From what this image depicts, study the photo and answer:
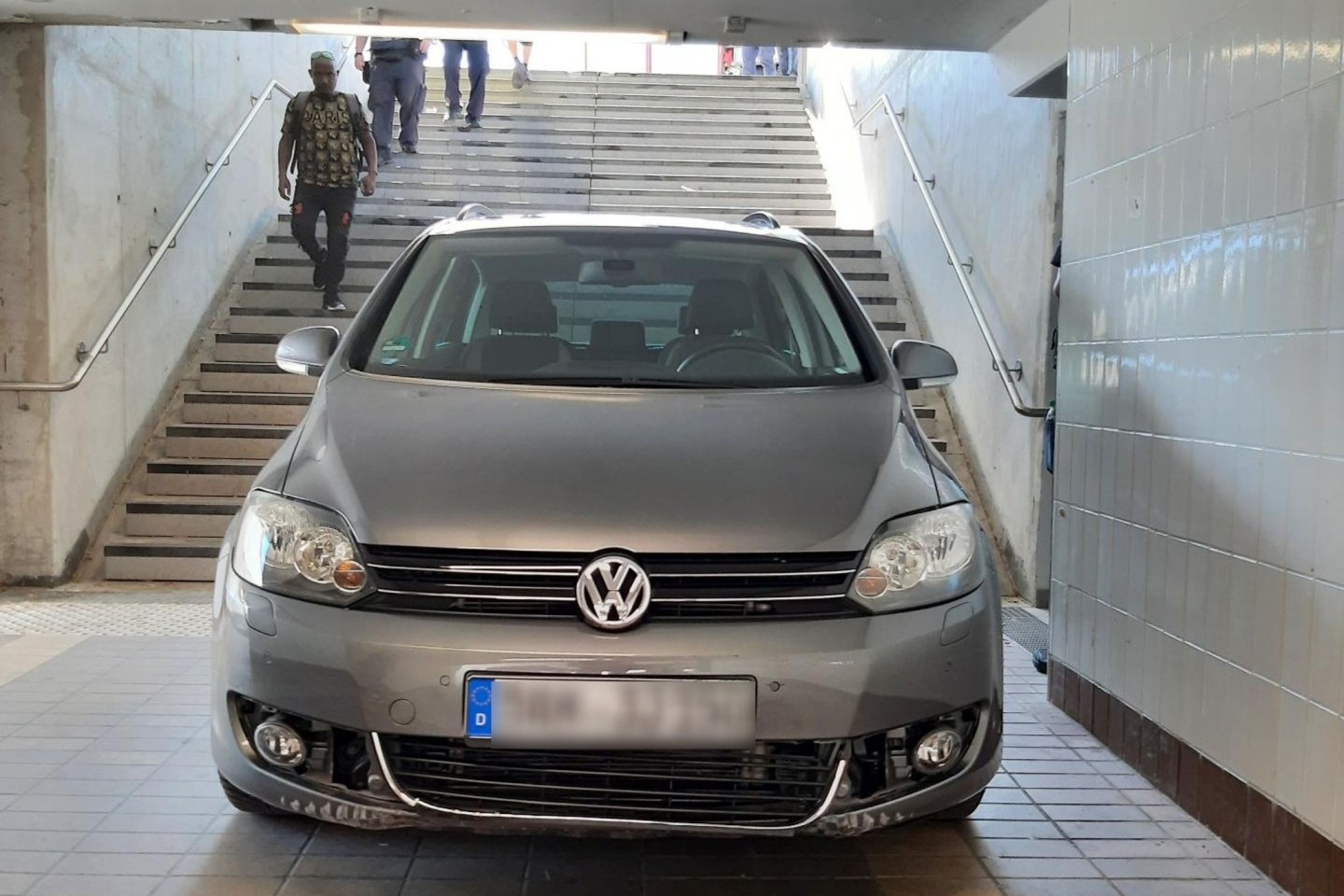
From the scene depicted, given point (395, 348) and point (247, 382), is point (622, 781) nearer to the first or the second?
point (395, 348)

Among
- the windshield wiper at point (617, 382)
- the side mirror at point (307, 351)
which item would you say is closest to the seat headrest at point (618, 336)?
the windshield wiper at point (617, 382)

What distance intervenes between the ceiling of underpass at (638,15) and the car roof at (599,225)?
2307 millimetres

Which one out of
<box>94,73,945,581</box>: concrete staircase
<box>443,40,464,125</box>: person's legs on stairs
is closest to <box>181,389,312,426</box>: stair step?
<box>94,73,945,581</box>: concrete staircase

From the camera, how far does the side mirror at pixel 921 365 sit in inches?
131

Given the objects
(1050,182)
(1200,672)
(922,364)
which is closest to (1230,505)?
(1200,672)

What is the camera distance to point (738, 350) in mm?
3287

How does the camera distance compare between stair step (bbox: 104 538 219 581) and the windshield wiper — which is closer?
the windshield wiper

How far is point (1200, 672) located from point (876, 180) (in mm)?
6829

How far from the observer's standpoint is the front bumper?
2.25 meters

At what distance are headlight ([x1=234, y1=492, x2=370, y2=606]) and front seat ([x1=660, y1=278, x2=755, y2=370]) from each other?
1147 millimetres

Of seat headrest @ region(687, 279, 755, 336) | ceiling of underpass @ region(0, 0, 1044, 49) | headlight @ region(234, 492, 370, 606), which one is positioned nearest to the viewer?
headlight @ region(234, 492, 370, 606)

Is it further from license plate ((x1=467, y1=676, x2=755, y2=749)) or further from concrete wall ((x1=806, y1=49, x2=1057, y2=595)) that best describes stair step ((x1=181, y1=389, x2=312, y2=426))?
license plate ((x1=467, y1=676, x2=755, y2=749))

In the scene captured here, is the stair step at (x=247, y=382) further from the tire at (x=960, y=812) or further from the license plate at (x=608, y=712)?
the license plate at (x=608, y=712)

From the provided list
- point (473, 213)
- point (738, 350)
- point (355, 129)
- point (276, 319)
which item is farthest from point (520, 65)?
point (738, 350)
